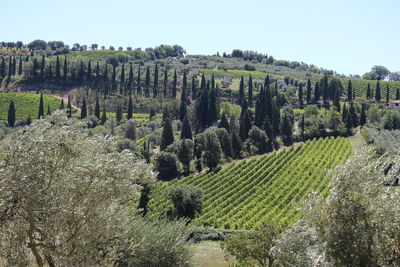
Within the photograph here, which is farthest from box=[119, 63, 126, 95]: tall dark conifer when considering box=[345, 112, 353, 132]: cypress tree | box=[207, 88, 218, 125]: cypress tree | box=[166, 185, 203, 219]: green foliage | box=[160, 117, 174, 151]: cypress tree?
box=[166, 185, 203, 219]: green foliage

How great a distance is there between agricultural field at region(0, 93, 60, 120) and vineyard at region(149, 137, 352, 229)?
49457 millimetres

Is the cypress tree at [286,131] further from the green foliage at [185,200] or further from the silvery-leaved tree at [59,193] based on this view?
the silvery-leaved tree at [59,193]

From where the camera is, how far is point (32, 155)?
49.6ft

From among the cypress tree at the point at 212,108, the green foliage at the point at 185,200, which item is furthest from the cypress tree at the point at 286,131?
the green foliage at the point at 185,200

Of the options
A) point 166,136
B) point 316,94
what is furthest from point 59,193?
point 316,94

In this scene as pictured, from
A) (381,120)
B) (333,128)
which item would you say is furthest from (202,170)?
(381,120)

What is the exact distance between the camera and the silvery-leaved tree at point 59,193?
15.1m

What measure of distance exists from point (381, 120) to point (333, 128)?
8.56m

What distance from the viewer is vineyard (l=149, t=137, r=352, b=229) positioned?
153 feet

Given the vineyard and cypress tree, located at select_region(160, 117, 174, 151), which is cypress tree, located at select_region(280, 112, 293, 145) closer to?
the vineyard

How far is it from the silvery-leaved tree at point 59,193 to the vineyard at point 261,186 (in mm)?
25643

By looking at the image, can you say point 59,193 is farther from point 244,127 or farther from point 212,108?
point 212,108

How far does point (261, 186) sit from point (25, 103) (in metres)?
67.1

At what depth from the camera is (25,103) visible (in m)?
→ 104
